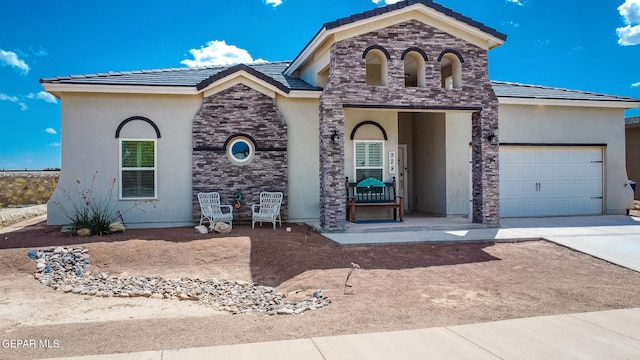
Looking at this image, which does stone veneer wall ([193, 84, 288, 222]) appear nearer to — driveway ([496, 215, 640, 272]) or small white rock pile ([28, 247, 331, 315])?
small white rock pile ([28, 247, 331, 315])

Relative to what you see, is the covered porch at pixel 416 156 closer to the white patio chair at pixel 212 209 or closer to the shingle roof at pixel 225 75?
the shingle roof at pixel 225 75

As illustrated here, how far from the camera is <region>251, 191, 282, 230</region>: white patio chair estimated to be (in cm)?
1202

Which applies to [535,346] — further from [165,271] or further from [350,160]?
[350,160]

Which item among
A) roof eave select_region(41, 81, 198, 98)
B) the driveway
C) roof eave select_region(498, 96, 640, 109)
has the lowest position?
the driveway

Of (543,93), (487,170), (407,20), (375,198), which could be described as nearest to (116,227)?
(375,198)

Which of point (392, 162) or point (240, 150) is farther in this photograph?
point (392, 162)

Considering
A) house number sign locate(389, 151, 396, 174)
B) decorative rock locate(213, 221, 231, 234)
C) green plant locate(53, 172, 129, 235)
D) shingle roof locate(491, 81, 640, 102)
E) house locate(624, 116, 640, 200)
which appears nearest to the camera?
decorative rock locate(213, 221, 231, 234)

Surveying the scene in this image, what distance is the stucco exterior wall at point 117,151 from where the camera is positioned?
39.5 feet

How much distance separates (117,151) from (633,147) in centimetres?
2253

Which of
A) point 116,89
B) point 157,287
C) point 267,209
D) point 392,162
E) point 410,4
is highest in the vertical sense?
point 410,4

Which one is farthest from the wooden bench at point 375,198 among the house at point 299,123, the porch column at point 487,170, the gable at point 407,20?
the gable at point 407,20

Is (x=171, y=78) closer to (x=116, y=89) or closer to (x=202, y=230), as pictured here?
(x=116, y=89)

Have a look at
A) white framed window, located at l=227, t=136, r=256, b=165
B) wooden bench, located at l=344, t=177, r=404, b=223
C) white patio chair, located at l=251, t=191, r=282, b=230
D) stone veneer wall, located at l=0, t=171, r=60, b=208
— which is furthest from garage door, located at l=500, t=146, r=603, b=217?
stone veneer wall, located at l=0, t=171, r=60, b=208

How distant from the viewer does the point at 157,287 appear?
7895mm
